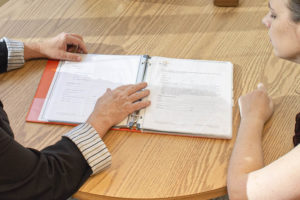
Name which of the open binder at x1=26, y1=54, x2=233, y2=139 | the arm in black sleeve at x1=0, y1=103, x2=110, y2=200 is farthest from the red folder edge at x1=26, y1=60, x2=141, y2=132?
the arm in black sleeve at x1=0, y1=103, x2=110, y2=200

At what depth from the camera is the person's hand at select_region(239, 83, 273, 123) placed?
40.9 inches

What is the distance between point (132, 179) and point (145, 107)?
247 mm

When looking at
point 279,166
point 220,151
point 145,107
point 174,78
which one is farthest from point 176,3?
point 279,166

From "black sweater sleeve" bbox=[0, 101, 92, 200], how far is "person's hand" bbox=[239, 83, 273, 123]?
0.49 meters

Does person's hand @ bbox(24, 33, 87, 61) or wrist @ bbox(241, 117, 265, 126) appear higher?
person's hand @ bbox(24, 33, 87, 61)

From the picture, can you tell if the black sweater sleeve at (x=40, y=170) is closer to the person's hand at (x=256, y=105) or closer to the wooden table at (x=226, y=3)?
the person's hand at (x=256, y=105)

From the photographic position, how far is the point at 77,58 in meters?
1.26

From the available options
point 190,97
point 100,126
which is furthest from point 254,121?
point 100,126

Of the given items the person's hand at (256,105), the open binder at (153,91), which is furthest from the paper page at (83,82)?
the person's hand at (256,105)

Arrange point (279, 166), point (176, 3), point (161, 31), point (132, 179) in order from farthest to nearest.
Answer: point (176, 3), point (161, 31), point (132, 179), point (279, 166)

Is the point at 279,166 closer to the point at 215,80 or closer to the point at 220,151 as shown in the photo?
the point at 220,151

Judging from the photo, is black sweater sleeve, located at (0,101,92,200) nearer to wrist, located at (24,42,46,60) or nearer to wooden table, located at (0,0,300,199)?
wooden table, located at (0,0,300,199)

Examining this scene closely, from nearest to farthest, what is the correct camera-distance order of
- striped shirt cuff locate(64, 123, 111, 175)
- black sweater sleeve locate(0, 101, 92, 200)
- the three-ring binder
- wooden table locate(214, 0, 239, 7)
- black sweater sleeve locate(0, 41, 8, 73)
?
black sweater sleeve locate(0, 101, 92, 200) → striped shirt cuff locate(64, 123, 111, 175) → the three-ring binder → black sweater sleeve locate(0, 41, 8, 73) → wooden table locate(214, 0, 239, 7)

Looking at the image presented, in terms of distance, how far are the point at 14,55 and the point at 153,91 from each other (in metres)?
0.52
